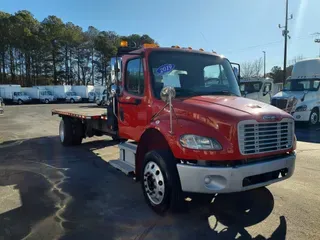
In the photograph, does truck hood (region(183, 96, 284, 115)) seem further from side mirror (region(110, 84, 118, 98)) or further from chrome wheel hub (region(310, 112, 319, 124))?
chrome wheel hub (region(310, 112, 319, 124))

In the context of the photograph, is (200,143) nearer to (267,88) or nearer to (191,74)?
(191,74)

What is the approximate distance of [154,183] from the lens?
4289mm

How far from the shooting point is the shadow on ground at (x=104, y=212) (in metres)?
3.71

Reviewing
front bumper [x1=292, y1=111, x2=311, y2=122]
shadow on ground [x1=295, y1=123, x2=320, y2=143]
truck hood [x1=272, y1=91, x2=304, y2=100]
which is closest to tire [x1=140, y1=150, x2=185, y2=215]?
shadow on ground [x1=295, y1=123, x2=320, y2=143]

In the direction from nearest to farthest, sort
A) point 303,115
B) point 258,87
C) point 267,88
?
point 303,115 → point 258,87 → point 267,88

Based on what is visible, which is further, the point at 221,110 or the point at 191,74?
the point at 191,74

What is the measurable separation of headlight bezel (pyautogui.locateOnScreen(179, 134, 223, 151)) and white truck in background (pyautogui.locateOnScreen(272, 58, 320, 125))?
10.7 metres

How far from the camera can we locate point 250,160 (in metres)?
3.85

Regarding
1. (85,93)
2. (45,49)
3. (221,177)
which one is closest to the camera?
(221,177)

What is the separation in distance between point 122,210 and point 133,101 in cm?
180

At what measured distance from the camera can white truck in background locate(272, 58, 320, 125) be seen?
1381 centimetres

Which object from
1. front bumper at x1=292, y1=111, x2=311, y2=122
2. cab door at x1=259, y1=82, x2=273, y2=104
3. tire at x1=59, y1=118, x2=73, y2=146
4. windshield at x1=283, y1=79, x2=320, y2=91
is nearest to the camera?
tire at x1=59, y1=118, x2=73, y2=146

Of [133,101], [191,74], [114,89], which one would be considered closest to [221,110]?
[191,74]

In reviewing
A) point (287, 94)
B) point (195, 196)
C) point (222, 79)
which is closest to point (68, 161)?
point (195, 196)
